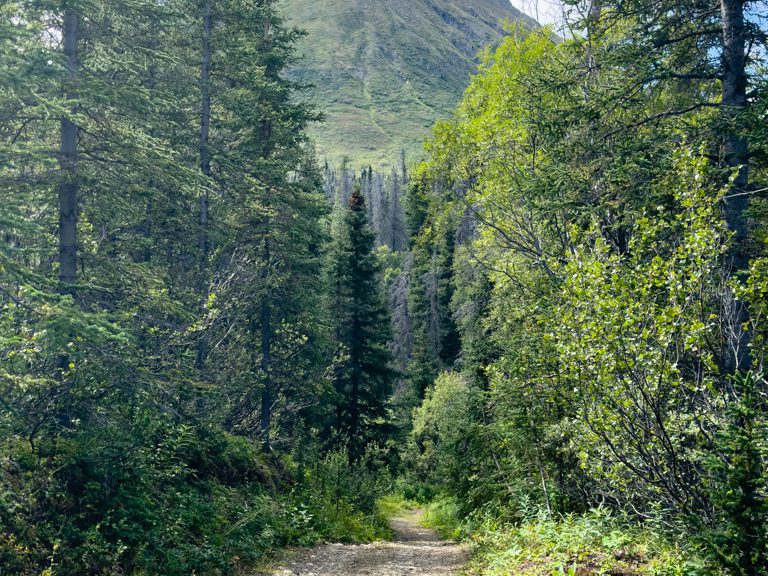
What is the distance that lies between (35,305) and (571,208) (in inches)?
338

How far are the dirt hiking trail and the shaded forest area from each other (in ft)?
2.47

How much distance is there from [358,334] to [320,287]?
8.13 metres

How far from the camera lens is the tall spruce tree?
27.7m

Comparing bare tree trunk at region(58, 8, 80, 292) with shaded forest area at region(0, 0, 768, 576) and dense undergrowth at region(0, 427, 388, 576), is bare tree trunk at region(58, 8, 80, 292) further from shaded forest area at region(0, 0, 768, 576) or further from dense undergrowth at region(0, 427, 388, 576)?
dense undergrowth at region(0, 427, 388, 576)

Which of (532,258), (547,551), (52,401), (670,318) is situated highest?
(532,258)

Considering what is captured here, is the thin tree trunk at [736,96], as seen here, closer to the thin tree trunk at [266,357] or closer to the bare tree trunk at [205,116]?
the bare tree trunk at [205,116]

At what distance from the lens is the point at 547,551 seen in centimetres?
860

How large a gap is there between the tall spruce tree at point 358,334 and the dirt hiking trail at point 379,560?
1202 centimetres

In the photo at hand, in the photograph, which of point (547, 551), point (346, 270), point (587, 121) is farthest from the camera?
point (346, 270)

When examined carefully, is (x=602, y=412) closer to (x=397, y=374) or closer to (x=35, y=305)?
(x=35, y=305)

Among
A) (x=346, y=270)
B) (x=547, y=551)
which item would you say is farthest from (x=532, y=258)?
(x=346, y=270)

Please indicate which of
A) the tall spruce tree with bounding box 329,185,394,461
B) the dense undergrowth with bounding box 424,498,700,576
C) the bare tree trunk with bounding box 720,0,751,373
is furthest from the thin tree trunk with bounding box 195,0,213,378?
the bare tree trunk with bounding box 720,0,751,373

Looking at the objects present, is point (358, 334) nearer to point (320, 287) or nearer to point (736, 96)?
point (320, 287)

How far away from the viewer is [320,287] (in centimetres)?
2073
